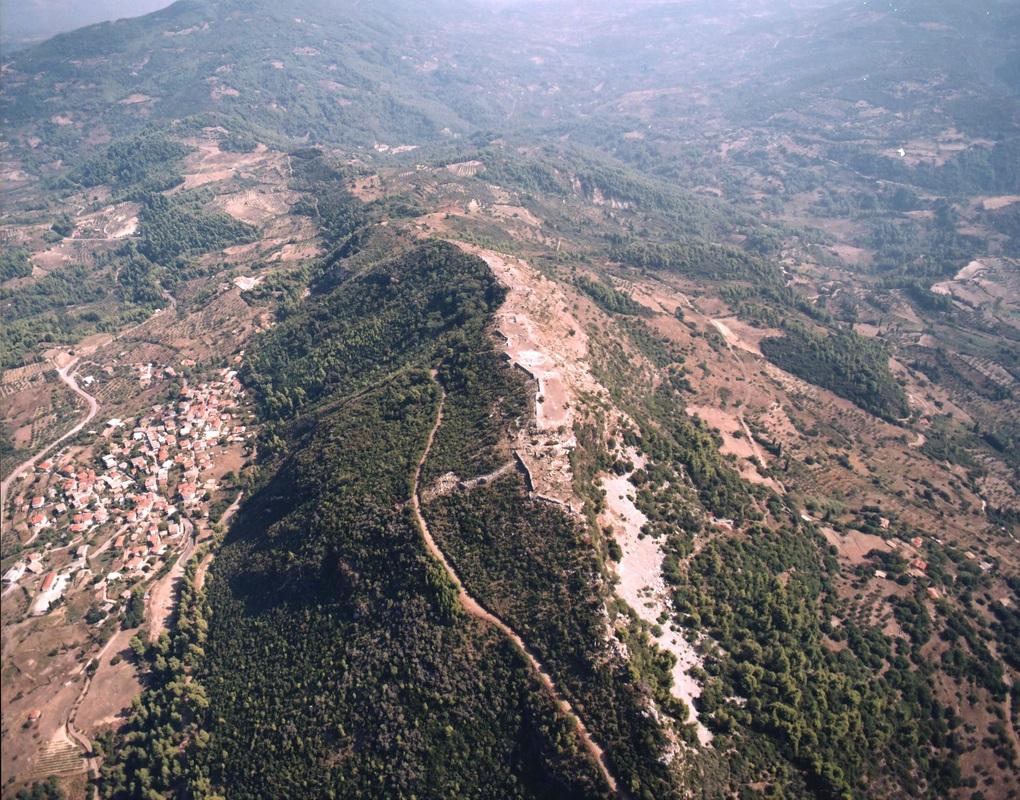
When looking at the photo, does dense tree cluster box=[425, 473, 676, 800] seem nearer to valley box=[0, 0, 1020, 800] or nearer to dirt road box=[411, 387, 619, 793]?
valley box=[0, 0, 1020, 800]

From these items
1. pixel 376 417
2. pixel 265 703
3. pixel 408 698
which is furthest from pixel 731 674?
pixel 376 417

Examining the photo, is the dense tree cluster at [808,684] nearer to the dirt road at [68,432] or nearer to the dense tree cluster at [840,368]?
the dense tree cluster at [840,368]

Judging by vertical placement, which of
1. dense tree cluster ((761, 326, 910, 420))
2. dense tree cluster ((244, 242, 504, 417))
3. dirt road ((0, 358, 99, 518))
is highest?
dense tree cluster ((244, 242, 504, 417))

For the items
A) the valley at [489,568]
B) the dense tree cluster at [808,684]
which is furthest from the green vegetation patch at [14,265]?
the dense tree cluster at [808,684]

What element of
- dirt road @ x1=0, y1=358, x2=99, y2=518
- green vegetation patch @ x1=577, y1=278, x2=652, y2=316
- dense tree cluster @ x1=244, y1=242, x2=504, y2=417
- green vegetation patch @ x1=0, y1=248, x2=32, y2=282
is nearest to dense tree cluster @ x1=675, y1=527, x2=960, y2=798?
dense tree cluster @ x1=244, y1=242, x2=504, y2=417

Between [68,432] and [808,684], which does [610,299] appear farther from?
[68,432]
